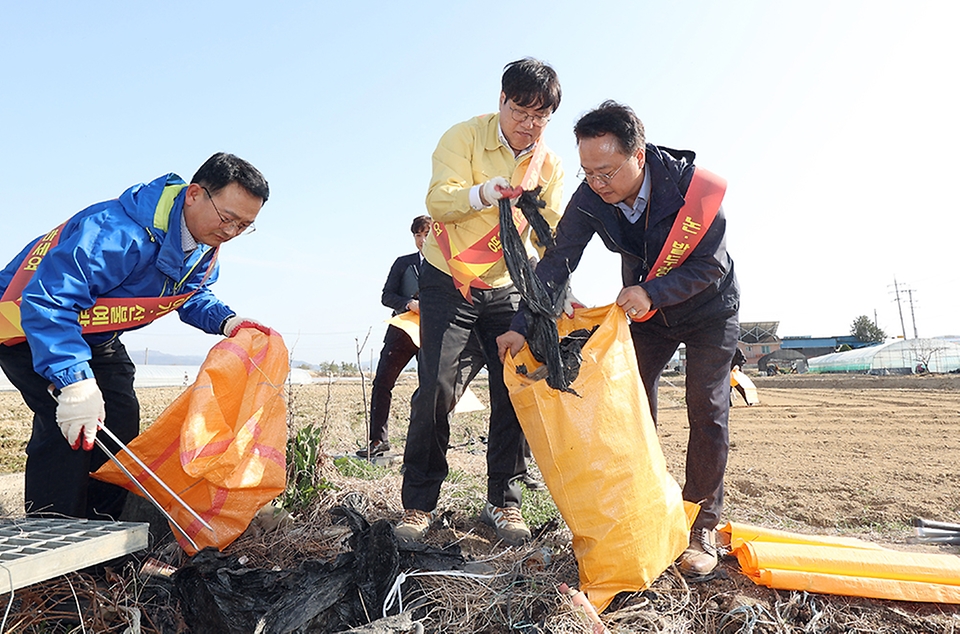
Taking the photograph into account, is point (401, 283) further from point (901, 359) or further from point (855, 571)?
point (901, 359)

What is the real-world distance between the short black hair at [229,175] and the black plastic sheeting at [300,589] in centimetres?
135

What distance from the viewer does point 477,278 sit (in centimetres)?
261

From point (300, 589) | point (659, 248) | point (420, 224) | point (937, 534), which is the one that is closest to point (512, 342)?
point (659, 248)

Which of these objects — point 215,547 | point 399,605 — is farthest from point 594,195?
point 215,547

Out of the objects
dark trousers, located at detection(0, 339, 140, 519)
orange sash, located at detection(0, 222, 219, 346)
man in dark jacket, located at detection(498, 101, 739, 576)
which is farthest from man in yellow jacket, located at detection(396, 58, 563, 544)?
dark trousers, located at detection(0, 339, 140, 519)

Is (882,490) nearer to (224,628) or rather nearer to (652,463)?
(652,463)

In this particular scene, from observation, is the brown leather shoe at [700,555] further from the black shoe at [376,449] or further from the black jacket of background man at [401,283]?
the black jacket of background man at [401,283]

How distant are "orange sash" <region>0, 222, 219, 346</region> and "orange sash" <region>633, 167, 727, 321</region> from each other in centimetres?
195

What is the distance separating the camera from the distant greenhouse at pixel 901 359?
101ft

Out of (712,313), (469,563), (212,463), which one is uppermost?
(712,313)

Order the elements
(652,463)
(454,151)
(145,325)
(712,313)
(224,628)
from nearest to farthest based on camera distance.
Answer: (224,628) < (652,463) < (712,313) < (145,325) < (454,151)

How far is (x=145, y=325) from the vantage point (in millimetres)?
2494

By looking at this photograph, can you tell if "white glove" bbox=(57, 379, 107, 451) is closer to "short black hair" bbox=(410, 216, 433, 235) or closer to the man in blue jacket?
the man in blue jacket

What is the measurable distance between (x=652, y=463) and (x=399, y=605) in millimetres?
894
